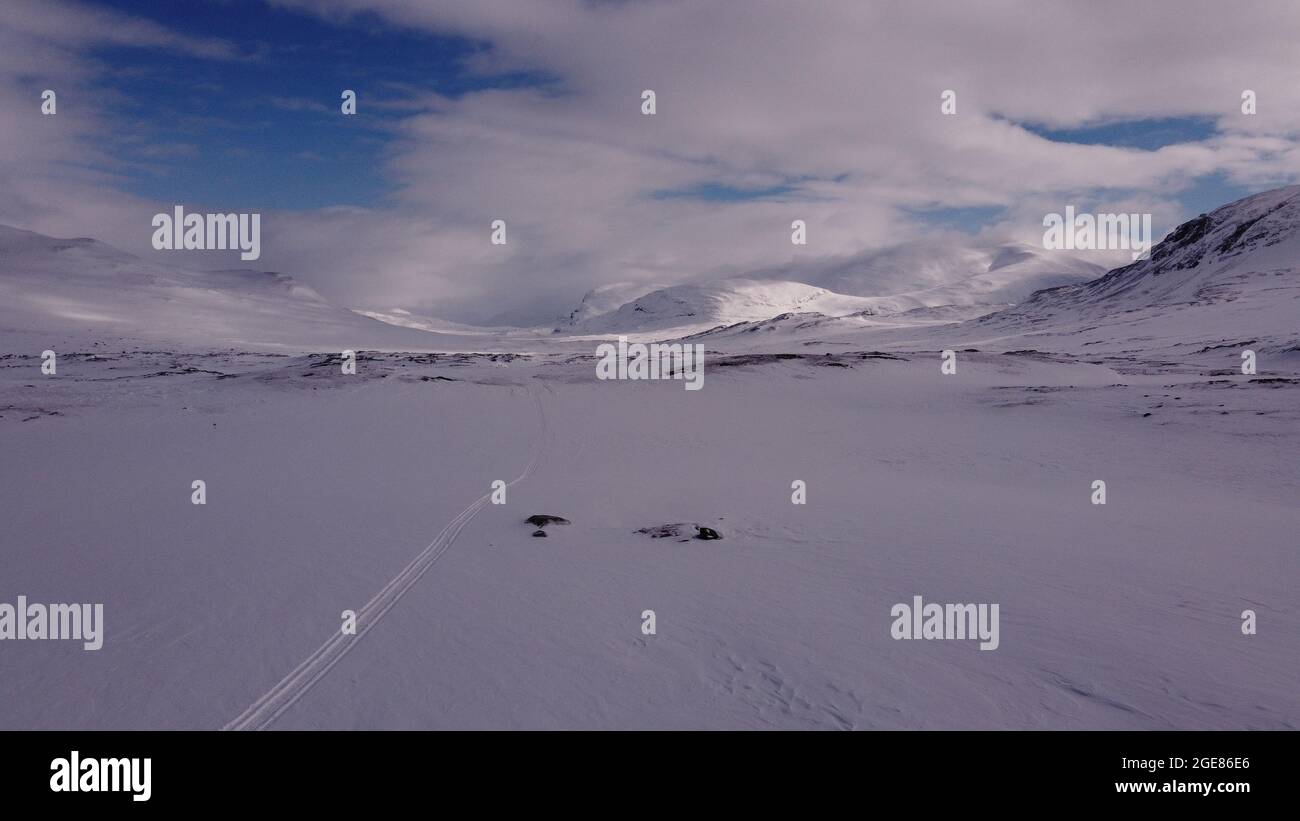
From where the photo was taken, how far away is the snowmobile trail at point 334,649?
Result: 19.7 ft

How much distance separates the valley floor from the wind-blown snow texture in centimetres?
6

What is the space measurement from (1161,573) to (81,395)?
40.1 m

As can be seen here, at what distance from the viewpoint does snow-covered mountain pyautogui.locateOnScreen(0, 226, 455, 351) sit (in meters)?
97.8

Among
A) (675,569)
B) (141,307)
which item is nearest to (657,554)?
(675,569)

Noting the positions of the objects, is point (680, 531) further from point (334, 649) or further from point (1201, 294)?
point (1201, 294)

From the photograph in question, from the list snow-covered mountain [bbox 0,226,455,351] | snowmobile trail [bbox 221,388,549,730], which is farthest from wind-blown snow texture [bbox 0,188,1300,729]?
snow-covered mountain [bbox 0,226,455,351]

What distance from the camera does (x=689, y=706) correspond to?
6.21m

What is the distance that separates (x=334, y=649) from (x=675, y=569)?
16.0 feet

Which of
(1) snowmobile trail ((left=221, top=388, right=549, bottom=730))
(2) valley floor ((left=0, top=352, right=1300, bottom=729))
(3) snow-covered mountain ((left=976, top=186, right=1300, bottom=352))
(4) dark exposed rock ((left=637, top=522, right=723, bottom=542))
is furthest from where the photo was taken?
(3) snow-covered mountain ((left=976, top=186, right=1300, bottom=352))

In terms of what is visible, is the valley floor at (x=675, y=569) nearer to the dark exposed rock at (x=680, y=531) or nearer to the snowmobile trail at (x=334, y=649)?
the snowmobile trail at (x=334, y=649)

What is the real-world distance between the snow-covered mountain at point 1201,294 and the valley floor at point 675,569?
39838 mm

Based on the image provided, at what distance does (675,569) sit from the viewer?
10.5m

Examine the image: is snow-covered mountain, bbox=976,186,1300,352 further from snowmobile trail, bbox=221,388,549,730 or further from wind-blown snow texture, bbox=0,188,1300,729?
snowmobile trail, bbox=221,388,549,730
